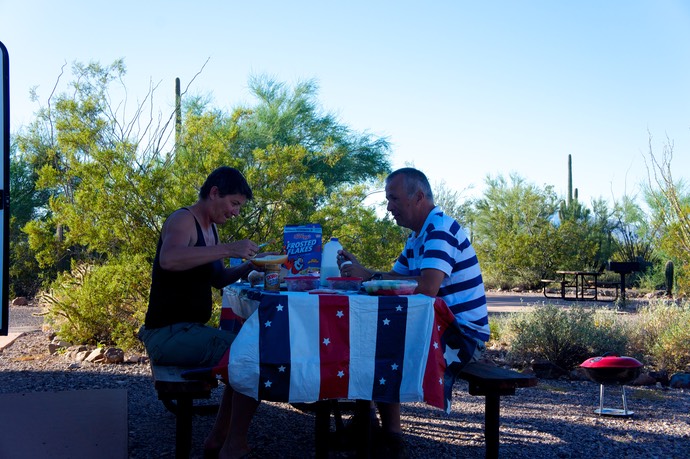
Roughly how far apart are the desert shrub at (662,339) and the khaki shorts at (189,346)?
5.15 m

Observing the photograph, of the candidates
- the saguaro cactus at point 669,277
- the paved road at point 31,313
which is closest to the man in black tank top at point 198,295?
the paved road at point 31,313

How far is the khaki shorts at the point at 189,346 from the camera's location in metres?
3.81

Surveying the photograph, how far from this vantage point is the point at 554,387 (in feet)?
21.6

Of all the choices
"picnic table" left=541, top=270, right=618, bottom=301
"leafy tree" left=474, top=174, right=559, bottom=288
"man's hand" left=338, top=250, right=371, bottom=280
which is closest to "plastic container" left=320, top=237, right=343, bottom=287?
"man's hand" left=338, top=250, right=371, bottom=280

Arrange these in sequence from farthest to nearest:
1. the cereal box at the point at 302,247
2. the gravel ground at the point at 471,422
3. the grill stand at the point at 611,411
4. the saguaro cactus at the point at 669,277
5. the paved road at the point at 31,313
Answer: the saguaro cactus at the point at 669,277 → the paved road at the point at 31,313 → the grill stand at the point at 611,411 → the gravel ground at the point at 471,422 → the cereal box at the point at 302,247

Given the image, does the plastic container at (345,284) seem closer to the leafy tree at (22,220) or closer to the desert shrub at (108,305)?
the desert shrub at (108,305)

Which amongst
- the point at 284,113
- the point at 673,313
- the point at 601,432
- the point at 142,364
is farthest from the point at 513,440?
the point at 284,113

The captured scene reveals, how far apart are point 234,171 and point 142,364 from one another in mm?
3591

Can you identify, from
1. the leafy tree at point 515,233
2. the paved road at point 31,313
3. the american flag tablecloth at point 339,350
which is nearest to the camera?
the american flag tablecloth at point 339,350

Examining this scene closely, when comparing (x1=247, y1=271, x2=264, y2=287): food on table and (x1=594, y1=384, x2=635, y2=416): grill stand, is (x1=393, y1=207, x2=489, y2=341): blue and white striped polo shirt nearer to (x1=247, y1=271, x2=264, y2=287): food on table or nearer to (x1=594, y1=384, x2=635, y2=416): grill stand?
(x1=247, y1=271, x2=264, y2=287): food on table

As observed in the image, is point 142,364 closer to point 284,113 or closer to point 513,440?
point 513,440

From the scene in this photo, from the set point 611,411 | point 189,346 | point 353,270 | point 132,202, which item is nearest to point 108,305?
point 132,202

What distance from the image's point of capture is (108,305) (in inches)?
307

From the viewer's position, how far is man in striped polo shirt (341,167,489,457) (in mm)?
3738
